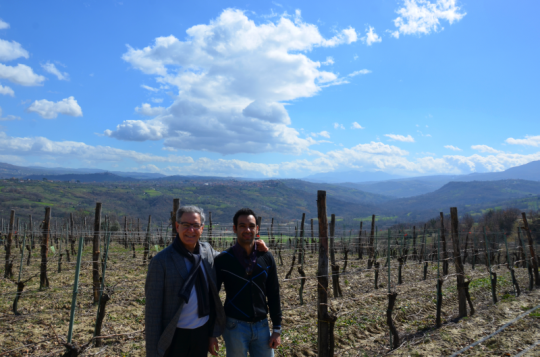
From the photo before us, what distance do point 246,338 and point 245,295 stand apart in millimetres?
339

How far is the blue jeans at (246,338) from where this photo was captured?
243cm

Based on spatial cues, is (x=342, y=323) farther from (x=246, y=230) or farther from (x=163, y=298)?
(x=163, y=298)

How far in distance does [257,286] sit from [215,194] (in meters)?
126

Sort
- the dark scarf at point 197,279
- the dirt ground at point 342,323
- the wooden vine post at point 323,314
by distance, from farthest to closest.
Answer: the dirt ground at point 342,323
the wooden vine post at point 323,314
the dark scarf at point 197,279

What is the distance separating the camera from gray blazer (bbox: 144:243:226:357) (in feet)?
6.89

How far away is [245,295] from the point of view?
248 cm

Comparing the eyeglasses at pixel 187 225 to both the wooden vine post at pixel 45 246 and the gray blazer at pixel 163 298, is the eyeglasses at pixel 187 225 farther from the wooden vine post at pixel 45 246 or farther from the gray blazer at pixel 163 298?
the wooden vine post at pixel 45 246

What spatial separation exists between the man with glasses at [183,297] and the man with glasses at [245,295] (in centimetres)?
13

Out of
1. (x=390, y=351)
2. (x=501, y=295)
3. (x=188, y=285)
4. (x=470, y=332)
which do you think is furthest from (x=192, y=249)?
(x=501, y=295)

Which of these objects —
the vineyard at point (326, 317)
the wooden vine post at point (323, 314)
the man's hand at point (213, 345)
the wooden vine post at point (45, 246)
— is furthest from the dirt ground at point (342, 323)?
the man's hand at point (213, 345)

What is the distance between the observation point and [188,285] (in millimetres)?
2184

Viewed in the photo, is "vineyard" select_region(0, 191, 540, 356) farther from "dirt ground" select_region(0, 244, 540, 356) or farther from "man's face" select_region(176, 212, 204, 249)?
"man's face" select_region(176, 212, 204, 249)

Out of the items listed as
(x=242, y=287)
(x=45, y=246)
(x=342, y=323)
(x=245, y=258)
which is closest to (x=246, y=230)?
(x=245, y=258)

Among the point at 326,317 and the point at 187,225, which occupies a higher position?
the point at 187,225
